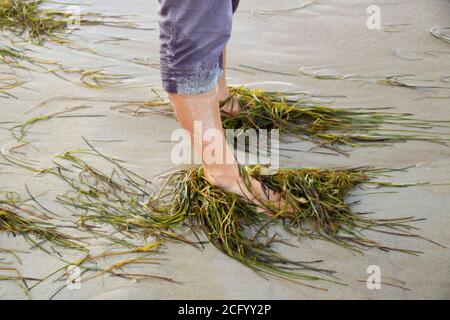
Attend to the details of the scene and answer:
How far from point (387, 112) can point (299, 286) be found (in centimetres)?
106

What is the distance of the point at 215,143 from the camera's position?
6.19 feet

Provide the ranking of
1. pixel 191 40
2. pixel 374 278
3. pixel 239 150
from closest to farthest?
pixel 191 40
pixel 374 278
pixel 239 150

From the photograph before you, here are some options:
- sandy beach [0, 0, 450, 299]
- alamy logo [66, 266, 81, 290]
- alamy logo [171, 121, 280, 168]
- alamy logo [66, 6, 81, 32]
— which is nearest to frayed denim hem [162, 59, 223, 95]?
alamy logo [171, 121, 280, 168]

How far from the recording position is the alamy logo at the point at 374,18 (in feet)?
10.2

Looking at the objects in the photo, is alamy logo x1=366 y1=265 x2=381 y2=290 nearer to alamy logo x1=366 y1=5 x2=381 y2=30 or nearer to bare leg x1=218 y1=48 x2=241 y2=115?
bare leg x1=218 y1=48 x2=241 y2=115

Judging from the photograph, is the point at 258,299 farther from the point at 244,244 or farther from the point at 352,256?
the point at 352,256

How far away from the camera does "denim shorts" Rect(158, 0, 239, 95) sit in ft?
5.22

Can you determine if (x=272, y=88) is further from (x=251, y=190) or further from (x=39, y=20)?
(x=39, y=20)

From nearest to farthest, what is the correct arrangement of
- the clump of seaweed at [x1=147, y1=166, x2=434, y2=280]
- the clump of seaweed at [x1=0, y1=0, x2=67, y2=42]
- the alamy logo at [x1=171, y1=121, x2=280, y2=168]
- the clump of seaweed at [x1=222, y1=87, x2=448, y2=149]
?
the clump of seaweed at [x1=147, y1=166, x2=434, y2=280] → the alamy logo at [x1=171, y1=121, x2=280, y2=168] → the clump of seaweed at [x1=222, y1=87, x2=448, y2=149] → the clump of seaweed at [x1=0, y1=0, x2=67, y2=42]

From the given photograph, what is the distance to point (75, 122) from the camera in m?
2.48

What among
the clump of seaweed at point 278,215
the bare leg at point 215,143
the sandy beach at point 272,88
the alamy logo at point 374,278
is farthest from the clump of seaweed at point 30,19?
the alamy logo at point 374,278

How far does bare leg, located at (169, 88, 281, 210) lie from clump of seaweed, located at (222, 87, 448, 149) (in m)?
0.45

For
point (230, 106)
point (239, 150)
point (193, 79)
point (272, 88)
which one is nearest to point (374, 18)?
point (272, 88)

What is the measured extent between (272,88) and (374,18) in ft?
2.86
